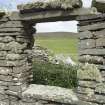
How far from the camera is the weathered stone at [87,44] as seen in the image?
5.17 metres

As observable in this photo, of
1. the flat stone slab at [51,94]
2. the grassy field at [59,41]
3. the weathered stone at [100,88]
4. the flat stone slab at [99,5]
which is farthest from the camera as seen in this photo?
the grassy field at [59,41]

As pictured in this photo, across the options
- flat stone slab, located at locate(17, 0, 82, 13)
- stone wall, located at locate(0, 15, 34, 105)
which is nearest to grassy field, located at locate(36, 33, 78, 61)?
stone wall, located at locate(0, 15, 34, 105)

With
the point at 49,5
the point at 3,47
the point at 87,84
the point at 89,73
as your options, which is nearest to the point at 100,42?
the point at 89,73

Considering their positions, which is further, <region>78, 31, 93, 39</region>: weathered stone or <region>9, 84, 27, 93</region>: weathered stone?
<region>9, 84, 27, 93</region>: weathered stone

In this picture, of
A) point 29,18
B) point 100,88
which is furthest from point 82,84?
point 29,18


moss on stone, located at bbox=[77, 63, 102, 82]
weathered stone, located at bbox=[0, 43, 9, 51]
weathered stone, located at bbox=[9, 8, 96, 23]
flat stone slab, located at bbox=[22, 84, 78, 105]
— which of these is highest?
weathered stone, located at bbox=[9, 8, 96, 23]

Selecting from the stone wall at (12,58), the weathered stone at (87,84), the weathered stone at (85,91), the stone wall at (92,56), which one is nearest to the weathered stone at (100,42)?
the stone wall at (92,56)

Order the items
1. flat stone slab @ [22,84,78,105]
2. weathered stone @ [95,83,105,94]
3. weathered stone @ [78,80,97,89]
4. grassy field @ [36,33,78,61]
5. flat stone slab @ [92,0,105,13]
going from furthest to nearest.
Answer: grassy field @ [36,33,78,61], flat stone slab @ [22,84,78,105], weathered stone @ [78,80,97,89], weathered stone @ [95,83,105,94], flat stone slab @ [92,0,105,13]

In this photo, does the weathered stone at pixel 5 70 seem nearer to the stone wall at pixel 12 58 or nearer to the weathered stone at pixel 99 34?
the stone wall at pixel 12 58

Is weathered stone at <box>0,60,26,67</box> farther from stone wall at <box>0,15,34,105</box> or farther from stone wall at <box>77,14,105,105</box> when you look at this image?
stone wall at <box>77,14,105,105</box>

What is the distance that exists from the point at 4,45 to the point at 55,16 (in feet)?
4.76

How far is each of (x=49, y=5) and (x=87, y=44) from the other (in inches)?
43.7

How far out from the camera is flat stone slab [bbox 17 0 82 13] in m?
5.23

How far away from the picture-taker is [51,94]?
575 cm
